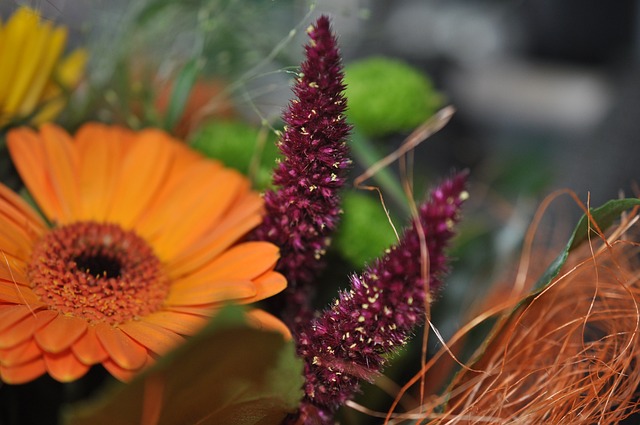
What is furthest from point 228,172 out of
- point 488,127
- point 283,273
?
point 488,127

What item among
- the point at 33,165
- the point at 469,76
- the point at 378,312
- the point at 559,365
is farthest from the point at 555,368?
the point at 469,76

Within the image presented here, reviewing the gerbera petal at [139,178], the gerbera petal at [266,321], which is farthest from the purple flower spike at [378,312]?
the gerbera petal at [139,178]

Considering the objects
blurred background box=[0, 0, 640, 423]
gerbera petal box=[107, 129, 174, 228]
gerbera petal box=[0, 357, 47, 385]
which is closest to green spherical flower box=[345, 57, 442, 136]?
blurred background box=[0, 0, 640, 423]

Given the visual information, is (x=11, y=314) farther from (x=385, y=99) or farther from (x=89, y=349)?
(x=385, y=99)

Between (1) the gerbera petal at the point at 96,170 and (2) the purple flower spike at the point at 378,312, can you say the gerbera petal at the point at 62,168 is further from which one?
(2) the purple flower spike at the point at 378,312

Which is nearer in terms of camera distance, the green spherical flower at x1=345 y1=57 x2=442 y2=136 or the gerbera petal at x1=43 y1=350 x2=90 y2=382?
the gerbera petal at x1=43 y1=350 x2=90 y2=382

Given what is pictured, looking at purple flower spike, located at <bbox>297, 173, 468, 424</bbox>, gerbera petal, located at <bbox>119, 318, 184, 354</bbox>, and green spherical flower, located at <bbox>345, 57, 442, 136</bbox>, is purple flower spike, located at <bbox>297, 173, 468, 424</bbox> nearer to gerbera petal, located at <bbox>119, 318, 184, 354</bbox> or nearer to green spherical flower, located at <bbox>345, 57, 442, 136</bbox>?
gerbera petal, located at <bbox>119, 318, 184, 354</bbox>

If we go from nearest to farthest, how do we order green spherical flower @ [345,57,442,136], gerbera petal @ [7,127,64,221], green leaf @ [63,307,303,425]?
green leaf @ [63,307,303,425]
gerbera petal @ [7,127,64,221]
green spherical flower @ [345,57,442,136]
